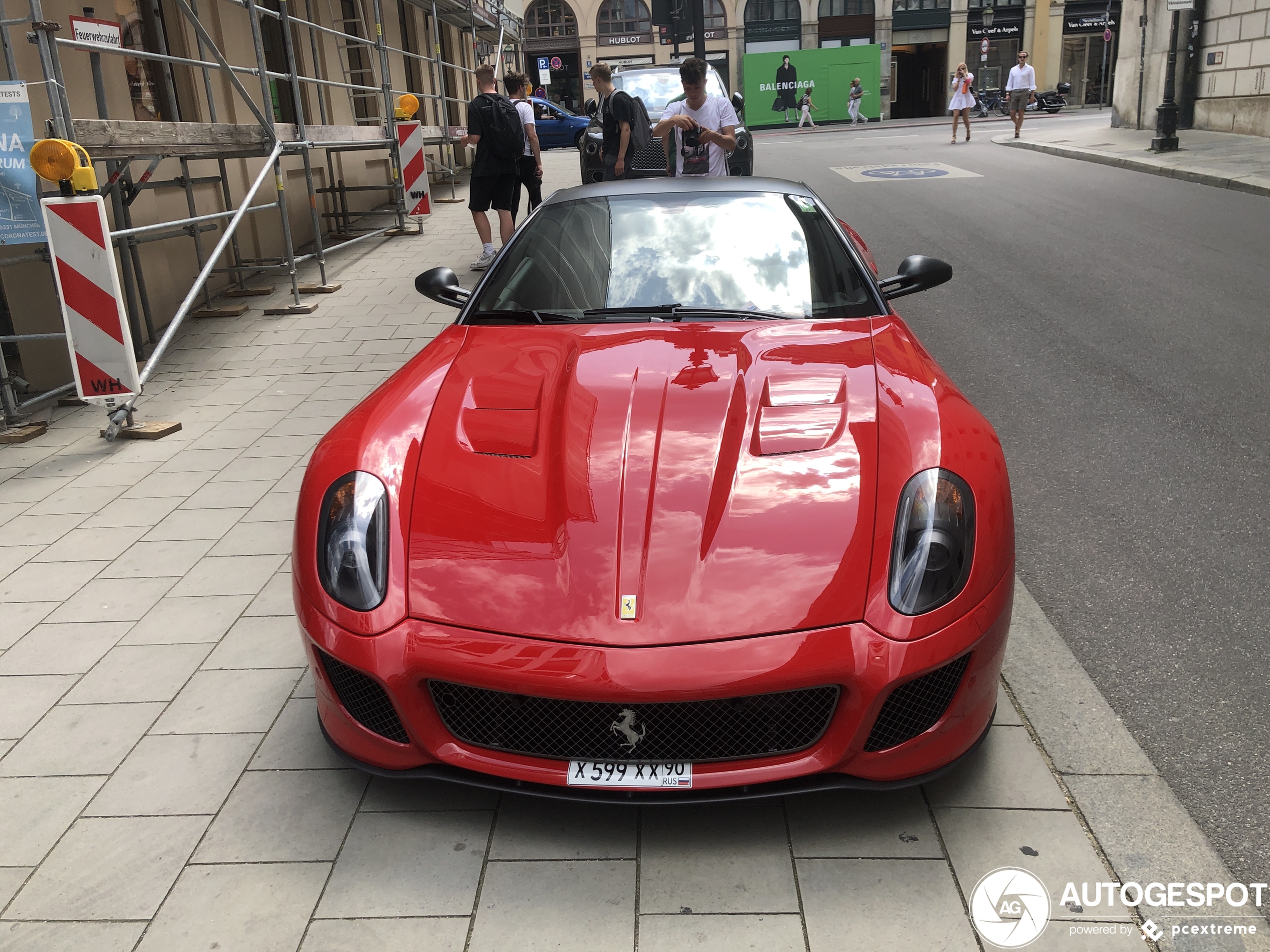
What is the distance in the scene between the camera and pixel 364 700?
248 cm

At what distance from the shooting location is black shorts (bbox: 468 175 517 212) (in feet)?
33.3

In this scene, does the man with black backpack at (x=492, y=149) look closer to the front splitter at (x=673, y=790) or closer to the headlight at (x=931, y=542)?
the headlight at (x=931, y=542)

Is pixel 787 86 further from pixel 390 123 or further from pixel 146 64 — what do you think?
pixel 146 64

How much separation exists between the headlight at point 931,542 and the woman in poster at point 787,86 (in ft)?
134

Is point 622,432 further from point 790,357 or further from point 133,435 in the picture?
point 133,435

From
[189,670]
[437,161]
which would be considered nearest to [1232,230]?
[189,670]

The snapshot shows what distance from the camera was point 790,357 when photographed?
3.17 meters

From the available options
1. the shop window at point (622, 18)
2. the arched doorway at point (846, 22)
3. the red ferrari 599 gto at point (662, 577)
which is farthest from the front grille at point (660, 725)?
the shop window at point (622, 18)

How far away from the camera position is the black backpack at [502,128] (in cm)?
973

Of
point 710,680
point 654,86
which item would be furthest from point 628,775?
point 654,86

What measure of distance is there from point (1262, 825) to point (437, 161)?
779 inches

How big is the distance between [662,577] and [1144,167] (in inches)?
603

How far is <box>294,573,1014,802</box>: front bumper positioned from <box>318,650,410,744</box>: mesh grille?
0.06 feet

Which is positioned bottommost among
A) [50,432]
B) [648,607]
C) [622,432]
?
[50,432]
